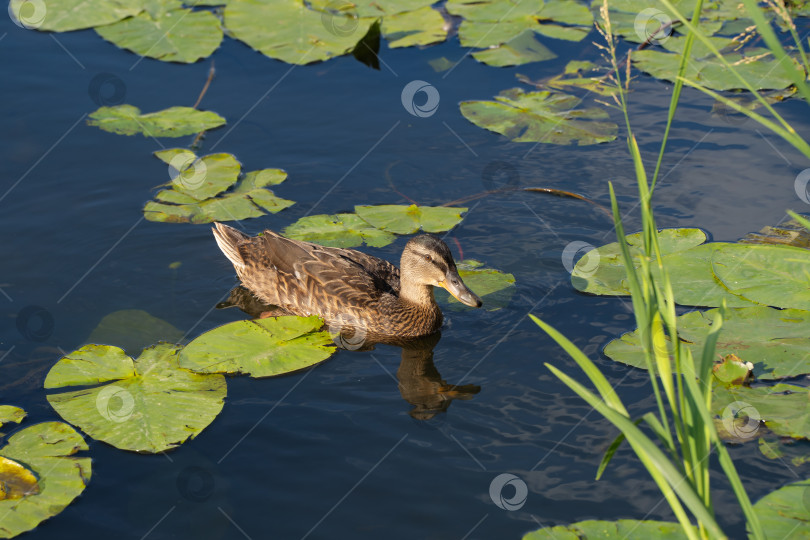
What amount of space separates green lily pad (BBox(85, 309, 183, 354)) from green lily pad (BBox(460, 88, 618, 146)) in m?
4.15

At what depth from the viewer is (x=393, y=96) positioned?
9641mm

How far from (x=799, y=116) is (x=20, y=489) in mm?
8559

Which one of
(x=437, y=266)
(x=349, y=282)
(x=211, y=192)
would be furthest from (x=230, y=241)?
(x=437, y=266)

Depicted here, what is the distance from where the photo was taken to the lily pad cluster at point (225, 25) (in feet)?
32.0

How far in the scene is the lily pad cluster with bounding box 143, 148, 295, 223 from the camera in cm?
767

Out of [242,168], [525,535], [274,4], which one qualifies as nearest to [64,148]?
[242,168]

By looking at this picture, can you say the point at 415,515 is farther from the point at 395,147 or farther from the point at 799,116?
the point at 799,116

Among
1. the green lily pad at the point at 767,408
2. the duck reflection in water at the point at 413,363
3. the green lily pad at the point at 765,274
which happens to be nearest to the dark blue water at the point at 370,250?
the duck reflection in water at the point at 413,363

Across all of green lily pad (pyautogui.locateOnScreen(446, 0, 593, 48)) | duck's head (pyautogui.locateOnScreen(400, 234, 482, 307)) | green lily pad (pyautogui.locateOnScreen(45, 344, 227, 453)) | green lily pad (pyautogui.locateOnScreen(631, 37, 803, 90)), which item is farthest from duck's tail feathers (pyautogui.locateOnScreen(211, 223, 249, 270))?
green lily pad (pyautogui.locateOnScreen(631, 37, 803, 90))

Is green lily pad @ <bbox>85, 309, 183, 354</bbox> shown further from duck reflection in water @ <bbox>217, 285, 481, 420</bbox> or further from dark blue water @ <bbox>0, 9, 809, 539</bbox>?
duck reflection in water @ <bbox>217, 285, 481, 420</bbox>

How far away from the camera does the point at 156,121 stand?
28.5 ft

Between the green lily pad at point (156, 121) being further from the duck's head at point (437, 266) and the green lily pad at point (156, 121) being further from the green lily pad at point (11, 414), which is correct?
the green lily pad at point (11, 414)

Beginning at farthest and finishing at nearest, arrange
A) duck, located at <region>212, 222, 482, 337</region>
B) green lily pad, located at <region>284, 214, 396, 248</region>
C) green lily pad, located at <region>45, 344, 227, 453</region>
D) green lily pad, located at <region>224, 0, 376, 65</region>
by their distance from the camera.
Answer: green lily pad, located at <region>224, 0, 376, 65</region> → green lily pad, located at <region>284, 214, 396, 248</region> → duck, located at <region>212, 222, 482, 337</region> → green lily pad, located at <region>45, 344, 227, 453</region>

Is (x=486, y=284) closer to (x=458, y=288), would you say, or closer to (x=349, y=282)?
(x=458, y=288)
